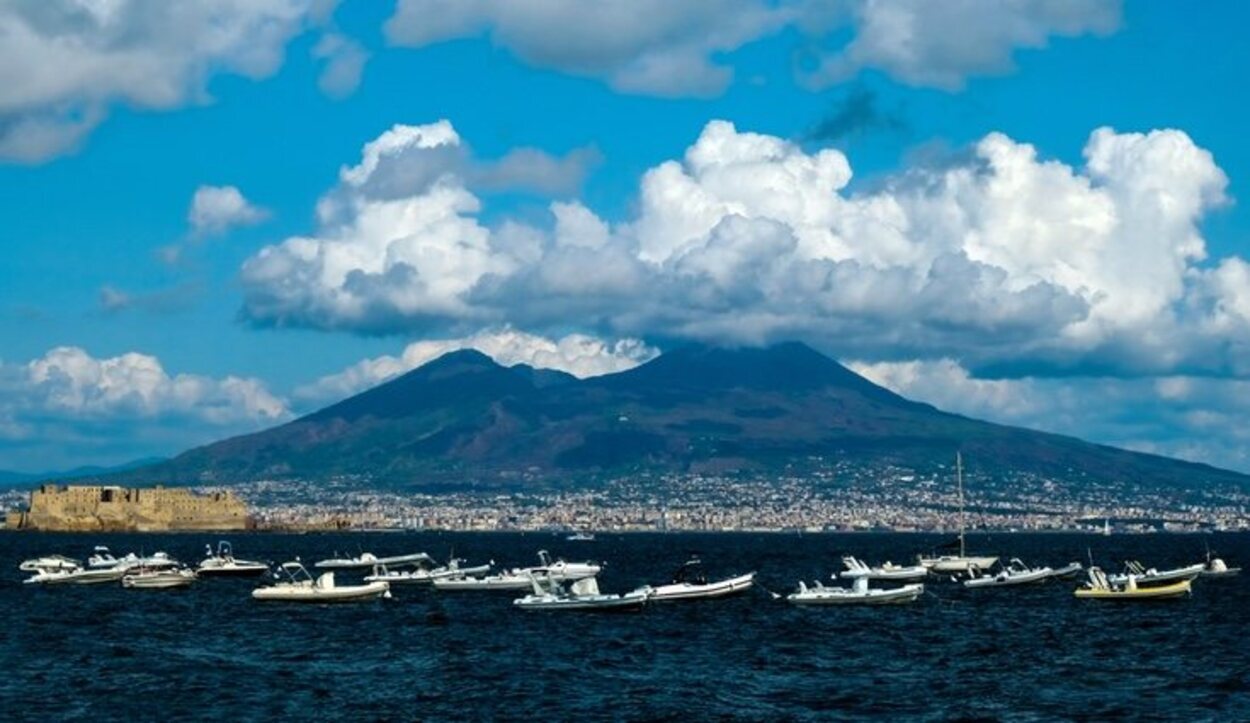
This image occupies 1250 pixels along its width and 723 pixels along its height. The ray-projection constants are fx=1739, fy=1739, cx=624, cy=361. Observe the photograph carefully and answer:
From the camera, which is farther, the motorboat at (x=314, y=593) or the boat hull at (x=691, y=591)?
the motorboat at (x=314, y=593)

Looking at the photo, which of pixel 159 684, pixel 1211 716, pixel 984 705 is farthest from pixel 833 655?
pixel 159 684

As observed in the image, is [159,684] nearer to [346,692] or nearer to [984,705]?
[346,692]

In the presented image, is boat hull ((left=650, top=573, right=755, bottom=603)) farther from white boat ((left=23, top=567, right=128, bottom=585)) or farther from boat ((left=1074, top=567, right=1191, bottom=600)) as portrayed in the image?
white boat ((left=23, top=567, right=128, bottom=585))

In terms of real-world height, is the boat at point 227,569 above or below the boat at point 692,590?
above

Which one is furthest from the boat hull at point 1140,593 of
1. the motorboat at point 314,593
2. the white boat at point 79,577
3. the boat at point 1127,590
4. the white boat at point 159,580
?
the white boat at point 79,577

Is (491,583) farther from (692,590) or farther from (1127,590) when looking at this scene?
(1127,590)

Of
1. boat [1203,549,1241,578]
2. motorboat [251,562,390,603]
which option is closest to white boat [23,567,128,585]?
motorboat [251,562,390,603]

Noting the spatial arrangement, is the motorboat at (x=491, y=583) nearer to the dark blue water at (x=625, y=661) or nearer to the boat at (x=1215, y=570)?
the dark blue water at (x=625, y=661)
